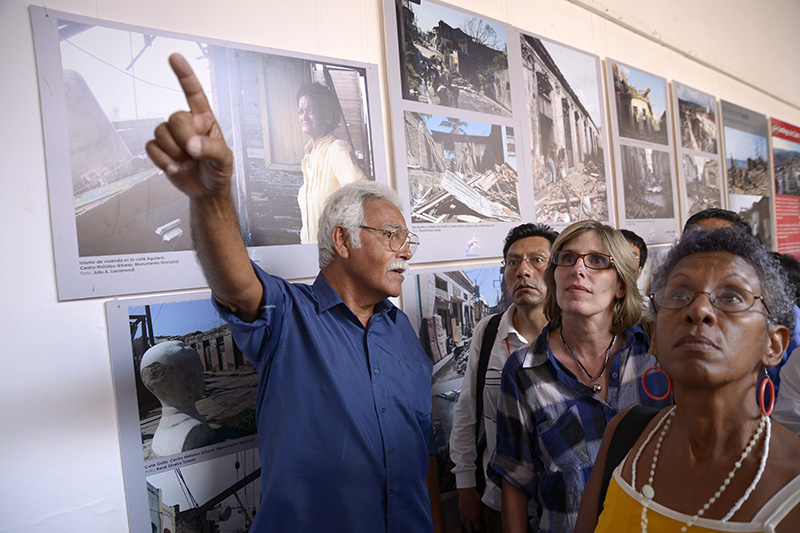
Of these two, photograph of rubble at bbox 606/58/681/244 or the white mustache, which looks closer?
the white mustache

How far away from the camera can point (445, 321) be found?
2.47m

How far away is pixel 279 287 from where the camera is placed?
1.43 meters

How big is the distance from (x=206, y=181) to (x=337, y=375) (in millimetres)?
715

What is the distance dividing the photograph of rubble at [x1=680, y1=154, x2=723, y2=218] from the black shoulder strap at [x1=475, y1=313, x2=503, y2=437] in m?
2.90

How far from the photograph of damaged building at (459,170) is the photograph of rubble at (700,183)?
7.60 feet

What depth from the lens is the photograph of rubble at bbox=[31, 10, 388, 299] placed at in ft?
4.93

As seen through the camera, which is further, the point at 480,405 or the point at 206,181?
the point at 480,405

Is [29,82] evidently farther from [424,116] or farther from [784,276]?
[784,276]

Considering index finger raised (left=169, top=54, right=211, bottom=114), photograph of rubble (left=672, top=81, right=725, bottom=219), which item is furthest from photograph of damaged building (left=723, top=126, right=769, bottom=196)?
index finger raised (left=169, top=54, right=211, bottom=114)

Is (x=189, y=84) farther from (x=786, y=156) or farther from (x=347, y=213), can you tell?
(x=786, y=156)

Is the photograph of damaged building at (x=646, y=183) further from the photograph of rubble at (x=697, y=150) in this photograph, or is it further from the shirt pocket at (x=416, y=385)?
the shirt pocket at (x=416, y=385)

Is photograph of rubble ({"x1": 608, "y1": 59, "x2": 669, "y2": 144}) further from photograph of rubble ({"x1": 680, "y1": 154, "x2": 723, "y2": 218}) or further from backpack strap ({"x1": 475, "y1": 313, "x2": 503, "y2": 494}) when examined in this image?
backpack strap ({"x1": 475, "y1": 313, "x2": 503, "y2": 494})

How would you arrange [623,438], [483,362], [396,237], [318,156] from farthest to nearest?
[483,362]
[318,156]
[396,237]
[623,438]

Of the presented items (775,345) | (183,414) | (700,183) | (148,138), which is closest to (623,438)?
(775,345)
